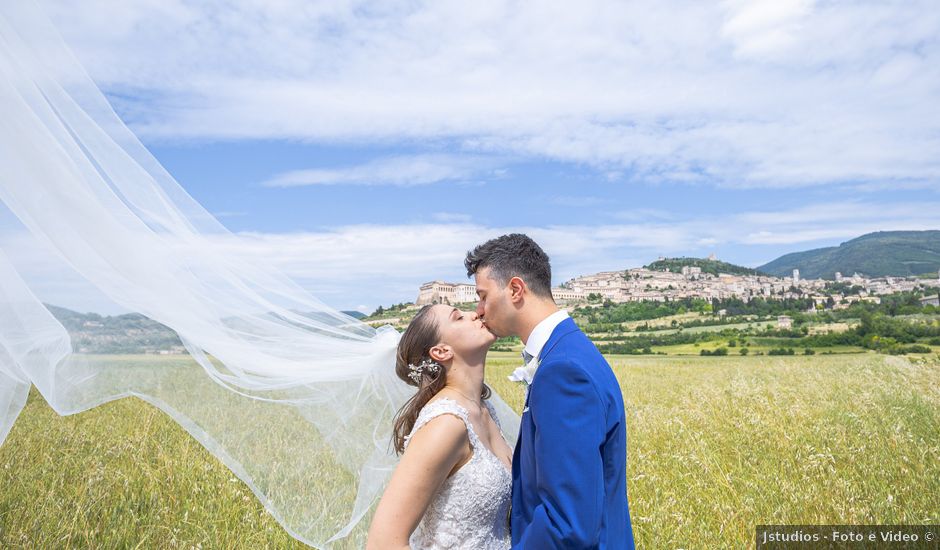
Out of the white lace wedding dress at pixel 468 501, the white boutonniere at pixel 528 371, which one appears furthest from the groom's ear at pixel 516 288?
the white lace wedding dress at pixel 468 501

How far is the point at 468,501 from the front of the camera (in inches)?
111

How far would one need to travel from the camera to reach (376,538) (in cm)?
246

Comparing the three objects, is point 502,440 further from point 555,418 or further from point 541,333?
point 555,418

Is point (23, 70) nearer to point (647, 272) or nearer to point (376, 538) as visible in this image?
point (376, 538)

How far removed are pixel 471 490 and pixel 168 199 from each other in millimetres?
2565

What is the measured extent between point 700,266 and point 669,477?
128 m

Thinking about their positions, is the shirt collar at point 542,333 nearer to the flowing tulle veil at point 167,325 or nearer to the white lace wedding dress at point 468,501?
the white lace wedding dress at point 468,501

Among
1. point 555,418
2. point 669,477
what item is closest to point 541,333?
point 555,418

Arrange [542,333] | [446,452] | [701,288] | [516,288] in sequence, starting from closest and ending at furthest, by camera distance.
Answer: [542,333], [516,288], [446,452], [701,288]

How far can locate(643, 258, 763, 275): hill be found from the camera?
127188mm

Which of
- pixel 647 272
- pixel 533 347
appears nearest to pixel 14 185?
pixel 533 347

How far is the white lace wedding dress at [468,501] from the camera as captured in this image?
2.81m

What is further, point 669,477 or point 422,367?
point 669,477

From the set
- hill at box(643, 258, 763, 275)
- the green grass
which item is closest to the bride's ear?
the green grass
